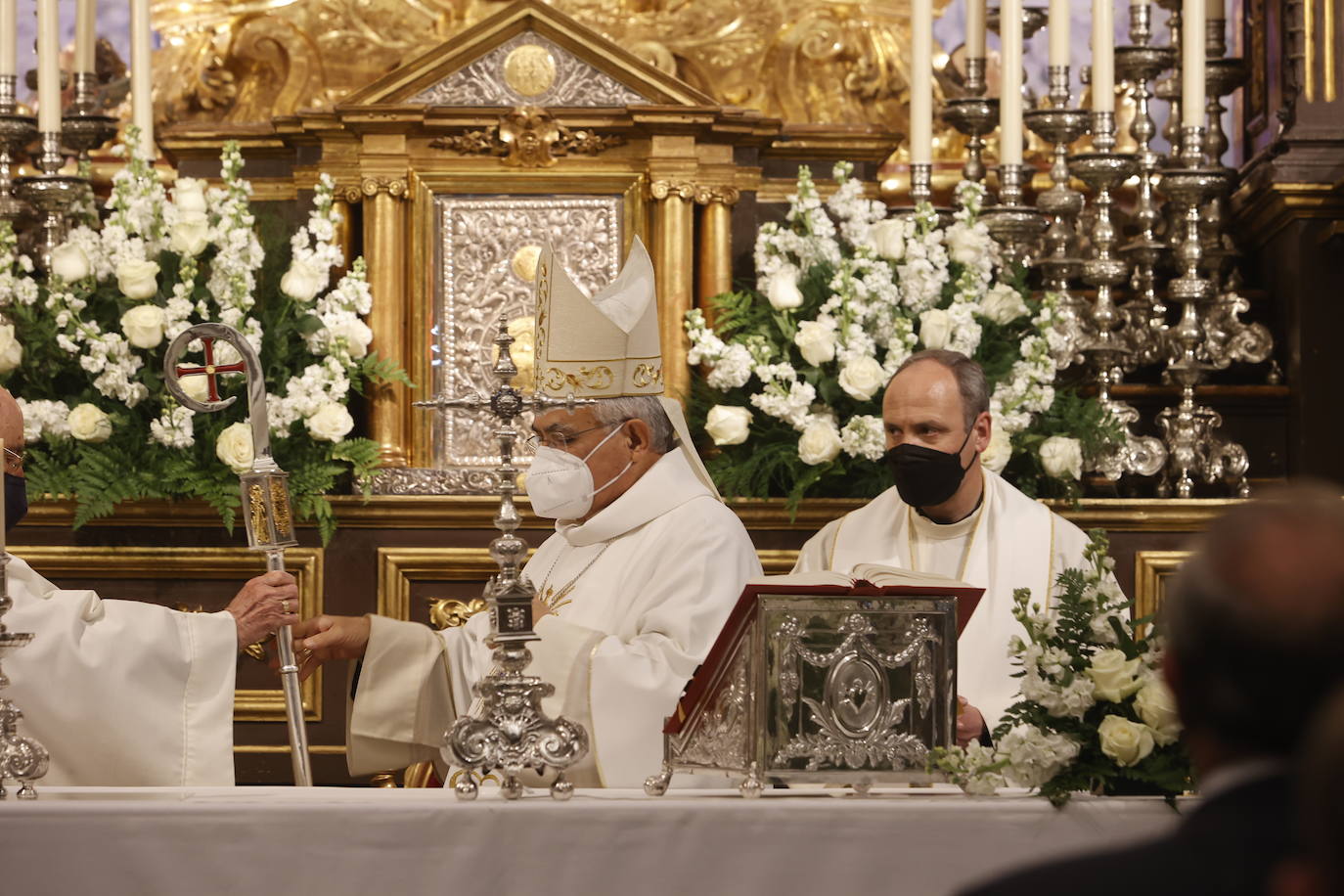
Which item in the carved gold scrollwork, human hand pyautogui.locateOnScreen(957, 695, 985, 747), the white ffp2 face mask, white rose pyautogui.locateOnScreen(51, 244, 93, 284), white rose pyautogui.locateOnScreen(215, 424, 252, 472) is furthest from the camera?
the carved gold scrollwork

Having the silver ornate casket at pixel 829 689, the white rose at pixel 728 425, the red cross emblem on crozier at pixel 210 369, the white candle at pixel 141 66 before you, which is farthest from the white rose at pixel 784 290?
the silver ornate casket at pixel 829 689

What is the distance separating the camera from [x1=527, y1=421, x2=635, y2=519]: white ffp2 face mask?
4824 mm

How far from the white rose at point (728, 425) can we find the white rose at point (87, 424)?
174 centimetres

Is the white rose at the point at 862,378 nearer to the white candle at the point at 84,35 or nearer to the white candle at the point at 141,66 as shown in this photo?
the white candle at the point at 141,66

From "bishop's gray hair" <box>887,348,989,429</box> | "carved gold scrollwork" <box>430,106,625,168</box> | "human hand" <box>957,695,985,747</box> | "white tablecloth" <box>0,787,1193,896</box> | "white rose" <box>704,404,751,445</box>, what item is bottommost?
"white tablecloth" <box>0,787,1193,896</box>

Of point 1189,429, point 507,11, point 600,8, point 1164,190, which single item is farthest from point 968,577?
point 600,8

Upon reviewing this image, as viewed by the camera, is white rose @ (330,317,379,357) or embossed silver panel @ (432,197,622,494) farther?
embossed silver panel @ (432,197,622,494)

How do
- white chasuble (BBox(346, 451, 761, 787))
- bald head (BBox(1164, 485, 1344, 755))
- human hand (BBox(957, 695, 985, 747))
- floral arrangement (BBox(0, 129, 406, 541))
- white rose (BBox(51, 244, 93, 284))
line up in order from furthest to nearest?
white rose (BBox(51, 244, 93, 284)) < floral arrangement (BBox(0, 129, 406, 541)) < white chasuble (BBox(346, 451, 761, 787)) < human hand (BBox(957, 695, 985, 747)) < bald head (BBox(1164, 485, 1344, 755))

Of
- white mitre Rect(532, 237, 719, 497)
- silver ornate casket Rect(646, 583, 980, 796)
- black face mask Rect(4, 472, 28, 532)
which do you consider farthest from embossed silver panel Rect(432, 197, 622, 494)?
silver ornate casket Rect(646, 583, 980, 796)

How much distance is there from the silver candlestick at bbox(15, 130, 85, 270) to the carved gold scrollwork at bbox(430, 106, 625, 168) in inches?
44.7

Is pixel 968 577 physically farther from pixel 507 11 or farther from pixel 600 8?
pixel 600 8

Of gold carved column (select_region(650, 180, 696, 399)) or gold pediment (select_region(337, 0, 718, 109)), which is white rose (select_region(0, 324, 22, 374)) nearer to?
gold pediment (select_region(337, 0, 718, 109))

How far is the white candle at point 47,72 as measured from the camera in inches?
240

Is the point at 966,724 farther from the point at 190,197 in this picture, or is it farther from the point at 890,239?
the point at 190,197
